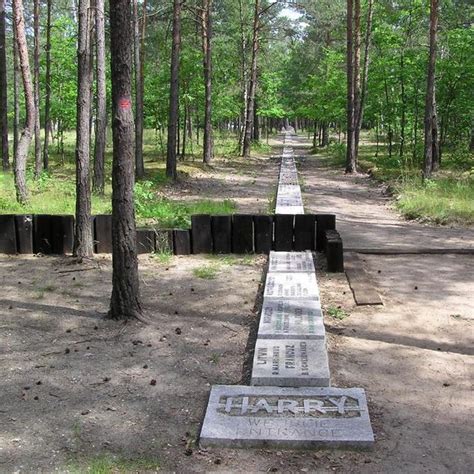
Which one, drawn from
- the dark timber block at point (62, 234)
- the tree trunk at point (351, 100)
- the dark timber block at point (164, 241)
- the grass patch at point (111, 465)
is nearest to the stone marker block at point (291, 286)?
the dark timber block at point (164, 241)

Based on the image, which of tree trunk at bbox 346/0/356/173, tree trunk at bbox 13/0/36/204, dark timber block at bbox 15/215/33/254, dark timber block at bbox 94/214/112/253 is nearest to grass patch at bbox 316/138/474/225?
tree trunk at bbox 346/0/356/173

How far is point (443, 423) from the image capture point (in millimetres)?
3623

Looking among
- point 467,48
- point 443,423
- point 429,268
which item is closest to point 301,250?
point 429,268

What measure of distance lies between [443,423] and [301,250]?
16.5 feet

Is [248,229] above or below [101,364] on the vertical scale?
above

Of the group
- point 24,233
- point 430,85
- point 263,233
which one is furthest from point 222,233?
point 430,85

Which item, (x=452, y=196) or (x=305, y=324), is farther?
(x=452, y=196)

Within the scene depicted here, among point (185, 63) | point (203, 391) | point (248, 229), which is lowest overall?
point (203, 391)

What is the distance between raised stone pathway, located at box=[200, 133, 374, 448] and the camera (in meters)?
3.37

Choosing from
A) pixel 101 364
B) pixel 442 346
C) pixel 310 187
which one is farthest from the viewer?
pixel 310 187

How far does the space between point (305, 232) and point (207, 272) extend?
1808mm

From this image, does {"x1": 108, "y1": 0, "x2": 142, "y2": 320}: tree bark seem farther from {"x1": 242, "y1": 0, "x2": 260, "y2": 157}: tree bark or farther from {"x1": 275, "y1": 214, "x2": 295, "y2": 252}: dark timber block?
{"x1": 242, "y1": 0, "x2": 260, "y2": 157}: tree bark

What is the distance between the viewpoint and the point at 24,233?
337 inches

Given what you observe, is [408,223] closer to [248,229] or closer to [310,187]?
[248,229]
